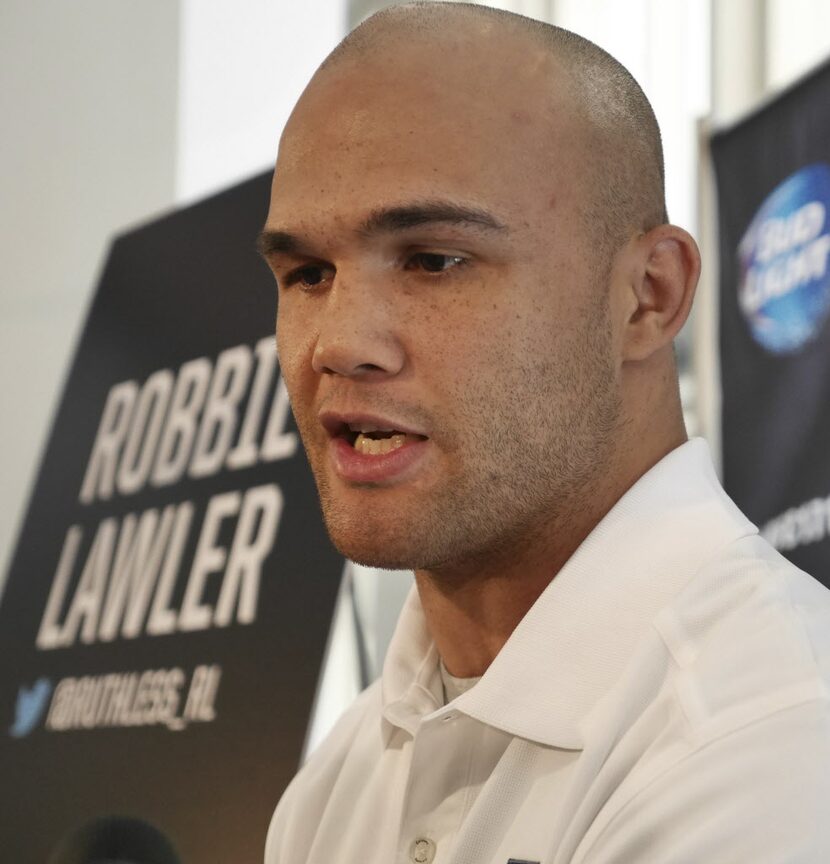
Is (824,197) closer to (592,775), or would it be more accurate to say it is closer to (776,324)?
(776,324)

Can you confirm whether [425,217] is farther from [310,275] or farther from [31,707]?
[31,707]

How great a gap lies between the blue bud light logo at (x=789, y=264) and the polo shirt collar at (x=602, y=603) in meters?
1.35

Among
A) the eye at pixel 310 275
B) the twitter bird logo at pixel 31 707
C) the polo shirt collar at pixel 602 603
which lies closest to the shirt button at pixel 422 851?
the polo shirt collar at pixel 602 603

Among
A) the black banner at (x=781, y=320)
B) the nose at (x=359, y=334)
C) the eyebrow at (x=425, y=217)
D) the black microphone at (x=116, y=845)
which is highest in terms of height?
the black banner at (x=781, y=320)

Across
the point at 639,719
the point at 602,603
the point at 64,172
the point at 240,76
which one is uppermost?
the point at 240,76

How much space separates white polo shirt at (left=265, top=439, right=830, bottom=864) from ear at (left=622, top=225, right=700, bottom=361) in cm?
12

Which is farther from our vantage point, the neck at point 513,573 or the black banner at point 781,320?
the black banner at point 781,320

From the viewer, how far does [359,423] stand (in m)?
1.36

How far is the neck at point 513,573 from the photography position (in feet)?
4.66

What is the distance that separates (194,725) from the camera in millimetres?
2799

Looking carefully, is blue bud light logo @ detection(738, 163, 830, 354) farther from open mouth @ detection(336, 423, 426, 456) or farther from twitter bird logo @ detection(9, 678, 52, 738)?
twitter bird logo @ detection(9, 678, 52, 738)

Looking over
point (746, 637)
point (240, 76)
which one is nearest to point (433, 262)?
point (746, 637)

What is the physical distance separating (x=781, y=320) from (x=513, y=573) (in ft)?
4.83

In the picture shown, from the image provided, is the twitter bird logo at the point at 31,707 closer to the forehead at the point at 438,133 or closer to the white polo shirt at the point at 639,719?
the white polo shirt at the point at 639,719
